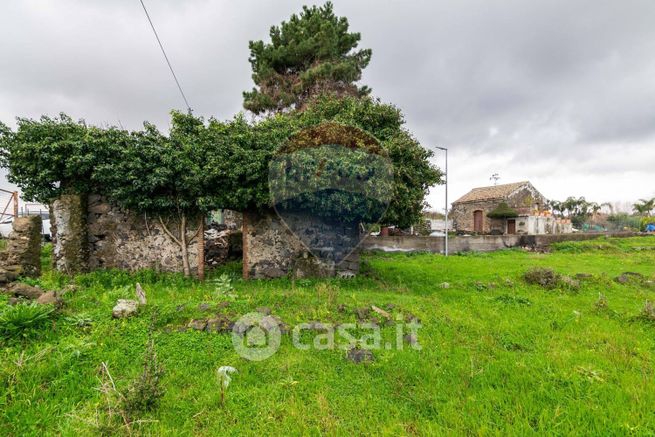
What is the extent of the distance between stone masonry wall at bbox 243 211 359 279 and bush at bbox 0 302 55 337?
442 cm

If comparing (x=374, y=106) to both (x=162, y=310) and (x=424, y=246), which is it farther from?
(x=424, y=246)

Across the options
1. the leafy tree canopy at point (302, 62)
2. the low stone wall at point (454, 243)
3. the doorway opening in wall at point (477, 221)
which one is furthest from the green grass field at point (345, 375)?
the doorway opening in wall at point (477, 221)

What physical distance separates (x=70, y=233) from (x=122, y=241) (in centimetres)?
109

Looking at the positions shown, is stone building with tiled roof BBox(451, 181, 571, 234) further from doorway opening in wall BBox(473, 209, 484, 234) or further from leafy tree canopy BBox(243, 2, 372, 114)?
leafy tree canopy BBox(243, 2, 372, 114)

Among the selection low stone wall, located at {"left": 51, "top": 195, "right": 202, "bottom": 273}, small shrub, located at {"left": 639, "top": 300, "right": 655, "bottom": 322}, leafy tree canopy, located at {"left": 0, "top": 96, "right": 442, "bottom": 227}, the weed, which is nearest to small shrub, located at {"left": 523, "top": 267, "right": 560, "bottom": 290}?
the weed

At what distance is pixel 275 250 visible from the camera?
8.13m

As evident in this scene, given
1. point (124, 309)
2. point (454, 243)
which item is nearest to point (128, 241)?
point (124, 309)

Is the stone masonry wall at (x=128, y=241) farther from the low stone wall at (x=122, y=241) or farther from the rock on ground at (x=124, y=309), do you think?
the rock on ground at (x=124, y=309)

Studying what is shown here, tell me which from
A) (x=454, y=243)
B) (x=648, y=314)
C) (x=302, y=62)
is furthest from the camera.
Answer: (x=454, y=243)

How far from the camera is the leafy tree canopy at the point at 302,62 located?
47.1 feet

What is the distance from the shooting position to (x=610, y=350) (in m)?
3.90

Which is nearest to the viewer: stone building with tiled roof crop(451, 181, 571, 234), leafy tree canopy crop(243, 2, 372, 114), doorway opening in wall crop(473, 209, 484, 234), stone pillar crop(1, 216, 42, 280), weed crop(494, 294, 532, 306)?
weed crop(494, 294, 532, 306)

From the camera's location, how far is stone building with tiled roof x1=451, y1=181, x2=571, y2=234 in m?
24.1

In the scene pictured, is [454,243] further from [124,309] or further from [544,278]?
[124,309]
